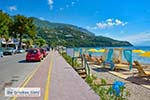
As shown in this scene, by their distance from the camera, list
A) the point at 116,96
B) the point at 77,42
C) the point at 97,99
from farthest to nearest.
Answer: the point at 77,42 → the point at 97,99 → the point at 116,96

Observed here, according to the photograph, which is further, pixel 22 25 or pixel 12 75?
pixel 22 25

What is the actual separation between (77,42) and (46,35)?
2364 inches

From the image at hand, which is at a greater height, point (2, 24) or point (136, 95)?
point (2, 24)

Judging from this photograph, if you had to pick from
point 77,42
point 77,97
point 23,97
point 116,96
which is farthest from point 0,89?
point 77,42

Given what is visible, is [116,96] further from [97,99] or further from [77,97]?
[77,97]

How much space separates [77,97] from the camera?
27.3 feet

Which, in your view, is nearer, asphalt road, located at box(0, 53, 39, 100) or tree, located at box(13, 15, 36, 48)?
asphalt road, located at box(0, 53, 39, 100)

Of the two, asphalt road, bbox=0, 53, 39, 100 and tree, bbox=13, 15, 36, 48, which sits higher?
tree, bbox=13, 15, 36, 48

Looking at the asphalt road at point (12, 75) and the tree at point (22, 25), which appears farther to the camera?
the tree at point (22, 25)

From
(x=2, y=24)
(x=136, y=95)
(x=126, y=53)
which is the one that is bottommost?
(x=136, y=95)

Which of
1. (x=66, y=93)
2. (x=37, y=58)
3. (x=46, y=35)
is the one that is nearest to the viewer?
(x=66, y=93)

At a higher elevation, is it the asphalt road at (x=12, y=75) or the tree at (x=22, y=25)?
the tree at (x=22, y=25)

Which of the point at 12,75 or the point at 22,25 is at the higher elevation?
the point at 22,25

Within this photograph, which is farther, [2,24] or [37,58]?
[2,24]
